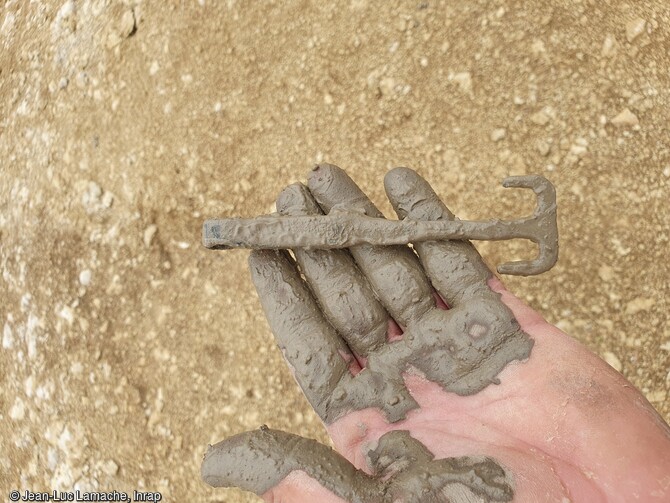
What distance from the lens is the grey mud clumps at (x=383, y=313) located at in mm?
1812

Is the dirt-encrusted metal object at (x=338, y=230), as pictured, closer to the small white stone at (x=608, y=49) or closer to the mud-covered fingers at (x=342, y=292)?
the mud-covered fingers at (x=342, y=292)

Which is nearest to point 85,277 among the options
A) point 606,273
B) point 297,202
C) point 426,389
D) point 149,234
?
point 149,234

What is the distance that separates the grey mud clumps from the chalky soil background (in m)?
0.79

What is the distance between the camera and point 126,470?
2836mm

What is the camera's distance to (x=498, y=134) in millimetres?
2654

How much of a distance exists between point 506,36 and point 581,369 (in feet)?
5.19

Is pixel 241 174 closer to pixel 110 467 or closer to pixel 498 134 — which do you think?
pixel 498 134

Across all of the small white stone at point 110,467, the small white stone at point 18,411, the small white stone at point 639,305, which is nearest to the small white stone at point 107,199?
the small white stone at point 18,411

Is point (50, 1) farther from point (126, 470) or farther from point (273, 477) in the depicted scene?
point (273, 477)

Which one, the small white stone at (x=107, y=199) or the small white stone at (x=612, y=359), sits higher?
the small white stone at (x=107, y=199)

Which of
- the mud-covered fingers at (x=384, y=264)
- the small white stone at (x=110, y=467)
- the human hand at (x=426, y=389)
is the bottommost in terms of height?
the small white stone at (x=110, y=467)

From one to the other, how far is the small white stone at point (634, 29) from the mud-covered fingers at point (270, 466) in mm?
2202

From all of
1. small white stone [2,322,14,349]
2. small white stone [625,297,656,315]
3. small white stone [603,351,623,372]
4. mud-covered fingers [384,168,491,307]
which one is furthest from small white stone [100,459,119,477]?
small white stone [625,297,656,315]

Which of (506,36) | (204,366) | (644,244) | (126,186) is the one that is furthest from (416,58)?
(204,366)
